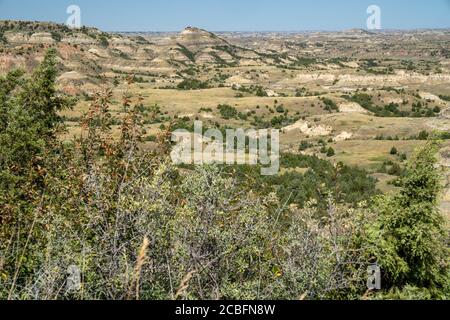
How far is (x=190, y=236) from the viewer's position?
6.96 meters

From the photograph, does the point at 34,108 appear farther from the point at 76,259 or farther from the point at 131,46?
the point at 131,46

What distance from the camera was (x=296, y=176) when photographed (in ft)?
149

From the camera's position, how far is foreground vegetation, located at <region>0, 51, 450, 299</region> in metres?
5.98

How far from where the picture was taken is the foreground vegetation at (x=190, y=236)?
5.98m

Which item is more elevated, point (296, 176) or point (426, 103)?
point (426, 103)

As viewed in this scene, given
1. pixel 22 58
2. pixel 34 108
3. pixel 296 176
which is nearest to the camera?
pixel 34 108

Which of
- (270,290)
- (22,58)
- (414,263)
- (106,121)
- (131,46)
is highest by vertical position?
(131,46)

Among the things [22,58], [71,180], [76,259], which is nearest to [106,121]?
[71,180]

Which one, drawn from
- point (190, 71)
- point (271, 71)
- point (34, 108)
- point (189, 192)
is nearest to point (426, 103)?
point (271, 71)

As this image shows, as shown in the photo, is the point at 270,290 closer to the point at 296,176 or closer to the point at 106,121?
the point at 106,121

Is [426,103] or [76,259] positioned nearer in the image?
[76,259]

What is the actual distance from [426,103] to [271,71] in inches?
2628
